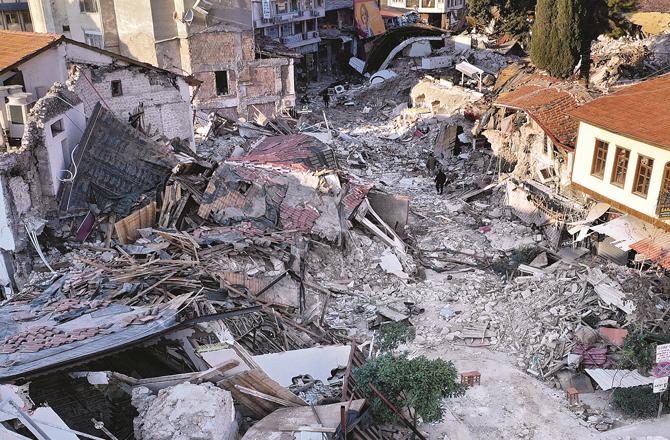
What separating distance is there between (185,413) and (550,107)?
19432 millimetres

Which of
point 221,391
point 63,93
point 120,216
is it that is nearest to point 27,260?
point 120,216

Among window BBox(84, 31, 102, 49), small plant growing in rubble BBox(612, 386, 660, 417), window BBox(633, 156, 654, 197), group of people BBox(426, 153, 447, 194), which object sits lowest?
small plant growing in rubble BBox(612, 386, 660, 417)

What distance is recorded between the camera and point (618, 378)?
14062 mm

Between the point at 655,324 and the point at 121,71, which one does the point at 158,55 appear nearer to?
the point at 121,71

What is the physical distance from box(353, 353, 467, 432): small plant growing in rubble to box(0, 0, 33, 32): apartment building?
45843 mm

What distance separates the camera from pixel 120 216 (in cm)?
1755

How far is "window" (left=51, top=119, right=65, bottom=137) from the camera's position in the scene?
1684 centimetres

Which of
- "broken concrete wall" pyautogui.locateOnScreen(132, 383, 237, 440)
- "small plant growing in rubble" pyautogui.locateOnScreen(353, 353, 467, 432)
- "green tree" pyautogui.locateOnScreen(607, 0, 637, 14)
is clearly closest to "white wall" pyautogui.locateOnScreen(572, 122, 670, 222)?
"small plant growing in rubble" pyautogui.locateOnScreen(353, 353, 467, 432)

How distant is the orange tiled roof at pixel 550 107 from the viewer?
22375mm

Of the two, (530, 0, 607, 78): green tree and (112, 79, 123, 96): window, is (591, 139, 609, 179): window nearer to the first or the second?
(530, 0, 607, 78): green tree

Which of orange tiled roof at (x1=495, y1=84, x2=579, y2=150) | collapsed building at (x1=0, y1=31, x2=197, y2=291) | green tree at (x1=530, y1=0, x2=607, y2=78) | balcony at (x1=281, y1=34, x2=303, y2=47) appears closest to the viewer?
collapsed building at (x1=0, y1=31, x2=197, y2=291)

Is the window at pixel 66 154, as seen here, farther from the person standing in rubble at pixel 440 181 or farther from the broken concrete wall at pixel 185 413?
the person standing in rubble at pixel 440 181

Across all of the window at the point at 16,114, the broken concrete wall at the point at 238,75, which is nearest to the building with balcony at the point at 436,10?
the broken concrete wall at the point at 238,75

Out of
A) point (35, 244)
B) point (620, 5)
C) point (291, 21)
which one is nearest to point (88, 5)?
point (291, 21)
